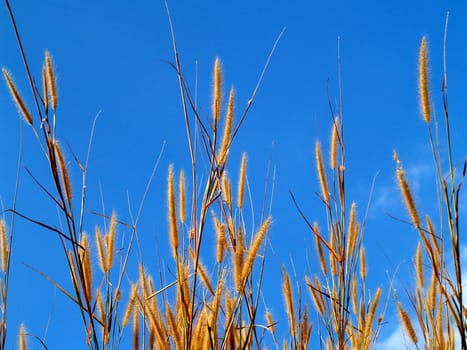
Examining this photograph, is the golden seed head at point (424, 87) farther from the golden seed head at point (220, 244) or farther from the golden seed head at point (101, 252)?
the golden seed head at point (101, 252)

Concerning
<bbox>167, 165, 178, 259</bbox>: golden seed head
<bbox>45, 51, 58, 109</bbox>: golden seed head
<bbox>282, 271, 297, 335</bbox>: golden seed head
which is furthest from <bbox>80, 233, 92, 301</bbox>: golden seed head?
<bbox>282, 271, 297, 335</bbox>: golden seed head

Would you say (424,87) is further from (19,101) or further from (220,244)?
(19,101)

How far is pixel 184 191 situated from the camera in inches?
62.1

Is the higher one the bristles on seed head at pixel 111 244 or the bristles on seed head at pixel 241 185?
the bristles on seed head at pixel 241 185

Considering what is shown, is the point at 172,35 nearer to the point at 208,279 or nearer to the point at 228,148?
the point at 228,148

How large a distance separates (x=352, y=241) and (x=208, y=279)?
1.44ft

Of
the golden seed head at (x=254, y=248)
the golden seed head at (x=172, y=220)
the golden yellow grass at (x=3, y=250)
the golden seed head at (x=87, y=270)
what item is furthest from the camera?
the golden yellow grass at (x=3, y=250)

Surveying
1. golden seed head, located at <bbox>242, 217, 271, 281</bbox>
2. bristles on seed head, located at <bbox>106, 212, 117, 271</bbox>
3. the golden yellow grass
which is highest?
the golden yellow grass

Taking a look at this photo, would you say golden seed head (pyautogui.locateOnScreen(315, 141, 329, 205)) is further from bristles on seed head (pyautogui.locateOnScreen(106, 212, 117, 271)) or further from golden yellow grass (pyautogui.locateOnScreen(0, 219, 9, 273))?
golden yellow grass (pyautogui.locateOnScreen(0, 219, 9, 273))

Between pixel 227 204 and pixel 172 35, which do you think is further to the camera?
pixel 227 204

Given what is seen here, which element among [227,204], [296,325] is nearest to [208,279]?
[227,204]

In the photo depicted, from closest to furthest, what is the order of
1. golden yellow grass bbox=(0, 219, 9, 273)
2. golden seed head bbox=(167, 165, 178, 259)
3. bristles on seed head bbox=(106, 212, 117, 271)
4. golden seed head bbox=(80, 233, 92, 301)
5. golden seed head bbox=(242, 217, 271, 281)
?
1. golden seed head bbox=(242, 217, 271, 281)
2. golden seed head bbox=(167, 165, 178, 259)
3. golden seed head bbox=(80, 233, 92, 301)
4. bristles on seed head bbox=(106, 212, 117, 271)
5. golden yellow grass bbox=(0, 219, 9, 273)

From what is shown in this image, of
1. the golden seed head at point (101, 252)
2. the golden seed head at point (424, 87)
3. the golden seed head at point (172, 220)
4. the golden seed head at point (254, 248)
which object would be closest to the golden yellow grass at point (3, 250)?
the golden seed head at point (101, 252)

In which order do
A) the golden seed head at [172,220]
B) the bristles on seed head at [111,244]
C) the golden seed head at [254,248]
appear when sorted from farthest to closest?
the bristles on seed head at [111,244], the golden seed head at [172,220], the golden seed head at [254,248]
